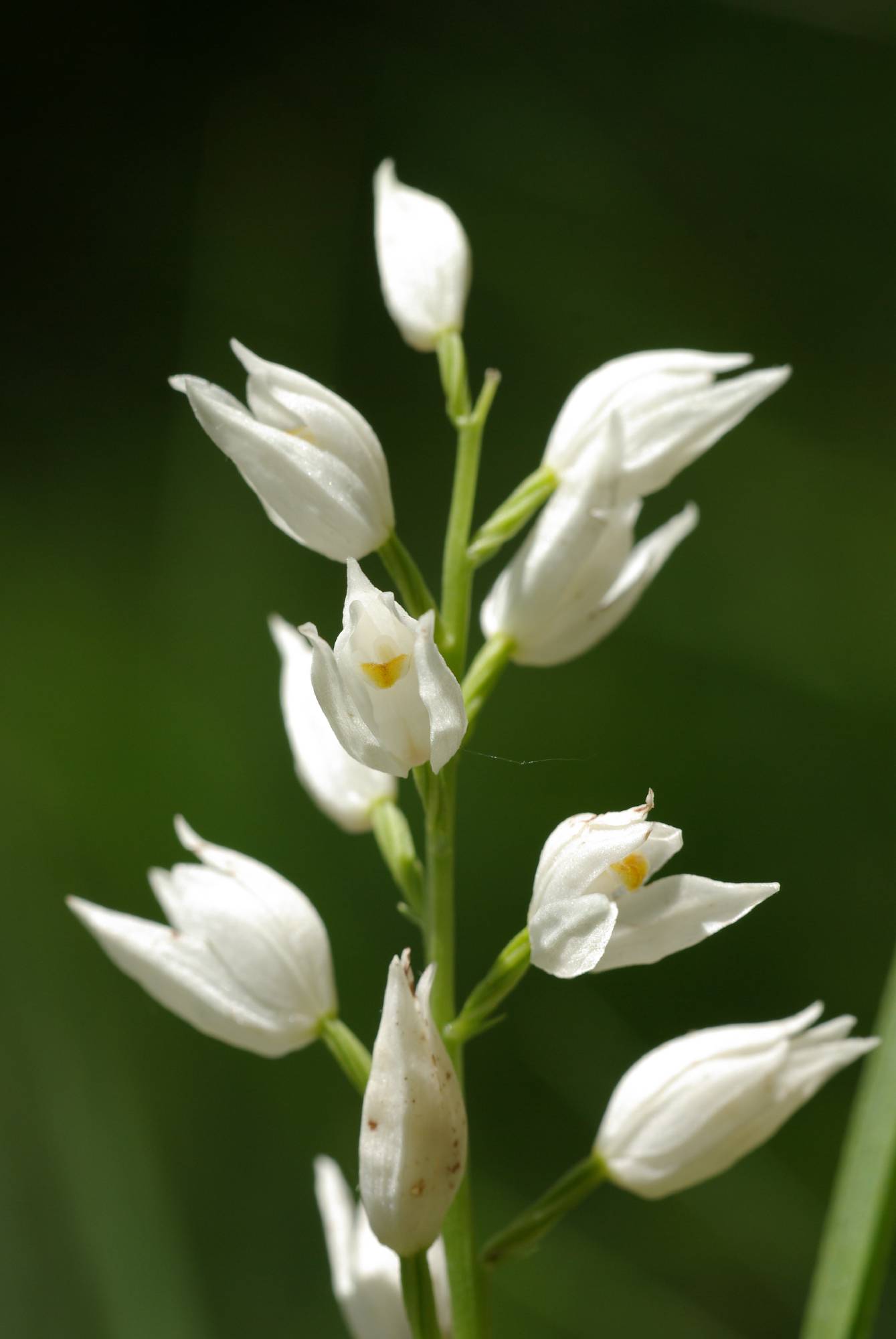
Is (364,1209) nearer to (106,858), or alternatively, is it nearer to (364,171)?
(106,858)

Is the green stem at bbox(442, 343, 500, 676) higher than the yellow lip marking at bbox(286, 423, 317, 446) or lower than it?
lower

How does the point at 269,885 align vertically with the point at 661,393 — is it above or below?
below

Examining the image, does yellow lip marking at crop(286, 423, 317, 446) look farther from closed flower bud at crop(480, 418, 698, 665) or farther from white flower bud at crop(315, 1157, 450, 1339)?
white flower bud at crop(315, 1157, 450, 1339)

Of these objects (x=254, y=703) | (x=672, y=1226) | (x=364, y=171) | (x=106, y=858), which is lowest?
(x=672, y=1226)

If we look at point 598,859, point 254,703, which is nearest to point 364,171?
point 254,703

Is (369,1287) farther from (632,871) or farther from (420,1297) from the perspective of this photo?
(632,871)

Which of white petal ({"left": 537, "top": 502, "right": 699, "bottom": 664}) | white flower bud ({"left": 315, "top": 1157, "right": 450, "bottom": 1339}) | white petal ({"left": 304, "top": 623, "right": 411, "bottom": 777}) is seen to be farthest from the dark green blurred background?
Answer: white petal ({"left": 304, "top": 623, "right": 411, "bottom": 777})

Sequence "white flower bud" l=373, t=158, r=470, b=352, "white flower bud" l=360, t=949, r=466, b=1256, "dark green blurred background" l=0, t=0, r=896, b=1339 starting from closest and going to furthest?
"white flower bud" l=360, t=949, r=466, b=1256
"white flower bud" l=373, t=158, r=470, b=352
"dark green blurred background" l=0, t=0, r=896, b=1339

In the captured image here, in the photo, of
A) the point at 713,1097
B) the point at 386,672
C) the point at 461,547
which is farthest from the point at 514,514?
the point at 713,1097
